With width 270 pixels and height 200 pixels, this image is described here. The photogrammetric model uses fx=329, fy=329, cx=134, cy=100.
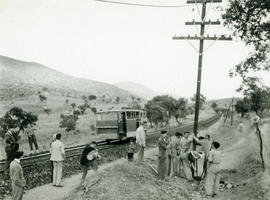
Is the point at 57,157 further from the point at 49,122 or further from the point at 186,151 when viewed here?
the point at 49,122

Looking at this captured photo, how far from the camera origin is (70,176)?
13.4 meters

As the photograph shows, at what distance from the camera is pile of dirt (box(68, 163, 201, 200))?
9.70 metres

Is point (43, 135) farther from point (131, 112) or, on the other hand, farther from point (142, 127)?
point (142, 127)

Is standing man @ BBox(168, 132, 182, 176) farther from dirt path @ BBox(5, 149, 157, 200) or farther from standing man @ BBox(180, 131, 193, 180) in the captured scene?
dirt path @ BBox(5, 149, 157, 200)

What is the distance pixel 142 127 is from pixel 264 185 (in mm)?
5247

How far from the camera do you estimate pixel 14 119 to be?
29.1 metres

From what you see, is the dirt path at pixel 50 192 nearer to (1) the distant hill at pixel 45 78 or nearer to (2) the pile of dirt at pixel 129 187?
(2) the pile of dirt at pixel 129 187

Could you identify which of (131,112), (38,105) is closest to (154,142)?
(131,112)

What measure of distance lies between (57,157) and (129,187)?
2.91 m

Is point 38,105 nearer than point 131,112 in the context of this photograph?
No

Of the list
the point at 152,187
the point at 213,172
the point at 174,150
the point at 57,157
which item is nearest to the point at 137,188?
the point at 152,187

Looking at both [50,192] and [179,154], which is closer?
[50,192]

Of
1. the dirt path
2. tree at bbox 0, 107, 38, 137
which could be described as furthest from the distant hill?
the dirt path

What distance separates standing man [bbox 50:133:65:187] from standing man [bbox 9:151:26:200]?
3.04 meters
